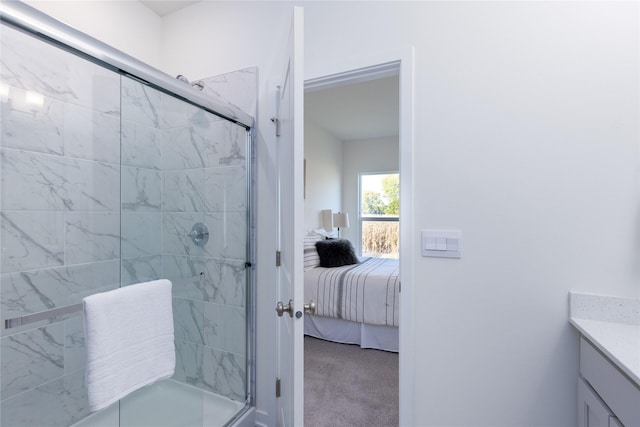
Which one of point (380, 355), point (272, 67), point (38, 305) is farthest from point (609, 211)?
point (38, 305)

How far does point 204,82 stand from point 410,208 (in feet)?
5.21

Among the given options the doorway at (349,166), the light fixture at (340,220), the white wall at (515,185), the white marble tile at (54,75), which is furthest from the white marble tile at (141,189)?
the light fixture at (340,220)

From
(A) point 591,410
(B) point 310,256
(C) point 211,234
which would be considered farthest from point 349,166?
(A) point 591,410

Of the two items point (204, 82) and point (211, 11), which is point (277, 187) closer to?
point (204, 82)

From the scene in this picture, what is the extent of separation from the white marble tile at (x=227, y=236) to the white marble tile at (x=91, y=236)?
495mm

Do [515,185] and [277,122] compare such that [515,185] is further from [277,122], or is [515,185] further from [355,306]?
[355,306]

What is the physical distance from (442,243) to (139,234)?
153cm

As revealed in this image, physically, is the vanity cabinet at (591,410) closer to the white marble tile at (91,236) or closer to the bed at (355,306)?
the bed at (355,306)

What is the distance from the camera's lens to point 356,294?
9.18 feet

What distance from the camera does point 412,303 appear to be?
4.49 ft

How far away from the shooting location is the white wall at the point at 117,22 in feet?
5.05

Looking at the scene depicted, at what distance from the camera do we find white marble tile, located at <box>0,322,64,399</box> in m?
1.32

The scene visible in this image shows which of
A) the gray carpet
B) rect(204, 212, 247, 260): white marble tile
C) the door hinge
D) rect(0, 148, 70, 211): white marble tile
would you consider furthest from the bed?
rect(0, 148, 70, 211): white marble tile

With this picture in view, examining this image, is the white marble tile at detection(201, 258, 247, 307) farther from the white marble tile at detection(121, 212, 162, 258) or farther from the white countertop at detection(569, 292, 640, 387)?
the white countertop at detection(569, 292, 640, 387)
